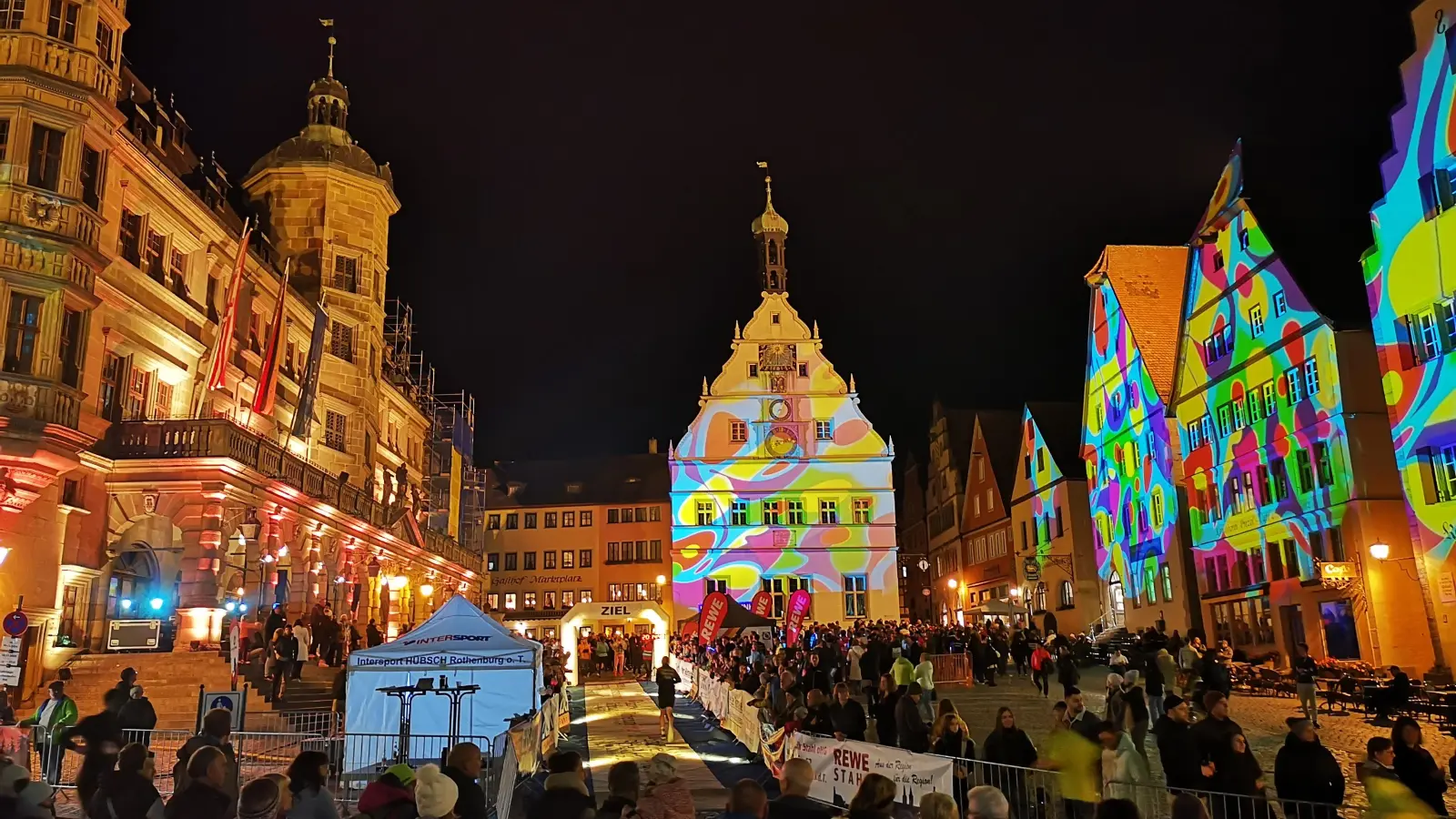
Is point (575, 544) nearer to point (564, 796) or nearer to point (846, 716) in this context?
point (846, 716)

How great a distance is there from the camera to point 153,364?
91.1 ft

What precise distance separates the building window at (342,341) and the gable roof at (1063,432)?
3080 cm

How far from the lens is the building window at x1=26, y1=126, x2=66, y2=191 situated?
2284 centimetres

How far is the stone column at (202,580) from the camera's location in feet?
83.3

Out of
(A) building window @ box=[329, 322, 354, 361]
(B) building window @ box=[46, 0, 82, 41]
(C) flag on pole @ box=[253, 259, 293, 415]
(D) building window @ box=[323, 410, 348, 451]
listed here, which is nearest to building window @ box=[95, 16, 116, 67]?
(B) building window @ box=[46, 0, 82, 41]

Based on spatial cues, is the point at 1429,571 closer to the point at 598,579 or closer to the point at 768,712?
the point at 768,712

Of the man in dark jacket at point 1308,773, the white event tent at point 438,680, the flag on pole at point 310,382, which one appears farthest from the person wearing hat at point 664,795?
the flag on pole at point 310,382

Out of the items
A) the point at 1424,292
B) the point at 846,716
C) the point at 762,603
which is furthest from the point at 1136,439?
the point at 846,716

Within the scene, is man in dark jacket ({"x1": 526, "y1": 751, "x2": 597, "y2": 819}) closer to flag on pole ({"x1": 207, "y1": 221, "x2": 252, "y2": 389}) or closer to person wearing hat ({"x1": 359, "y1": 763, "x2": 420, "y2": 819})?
person wearing hat ({"x1": 359, "y1": 763, "x2": 420, "y2": 819})

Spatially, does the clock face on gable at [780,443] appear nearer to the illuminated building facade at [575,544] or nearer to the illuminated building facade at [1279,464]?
the illuminated building facade at [575,544]

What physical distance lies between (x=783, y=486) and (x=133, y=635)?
35852mm

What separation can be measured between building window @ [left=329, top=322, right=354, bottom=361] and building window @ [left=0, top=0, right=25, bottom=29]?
16808mm

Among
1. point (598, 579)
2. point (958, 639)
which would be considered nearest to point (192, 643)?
point (958, 639)

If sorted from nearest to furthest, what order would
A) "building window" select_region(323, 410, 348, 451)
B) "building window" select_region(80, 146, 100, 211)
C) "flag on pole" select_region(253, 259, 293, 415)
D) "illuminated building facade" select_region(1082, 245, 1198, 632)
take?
"building window" select_region(80, 146, 100, 211) → "flag on pole" select_region(253, 259, 293, 415) → "building window" select_region(323, 410, 348, 451) → "illuminated building facade" select_region(1082, 245, 1198, 632)
